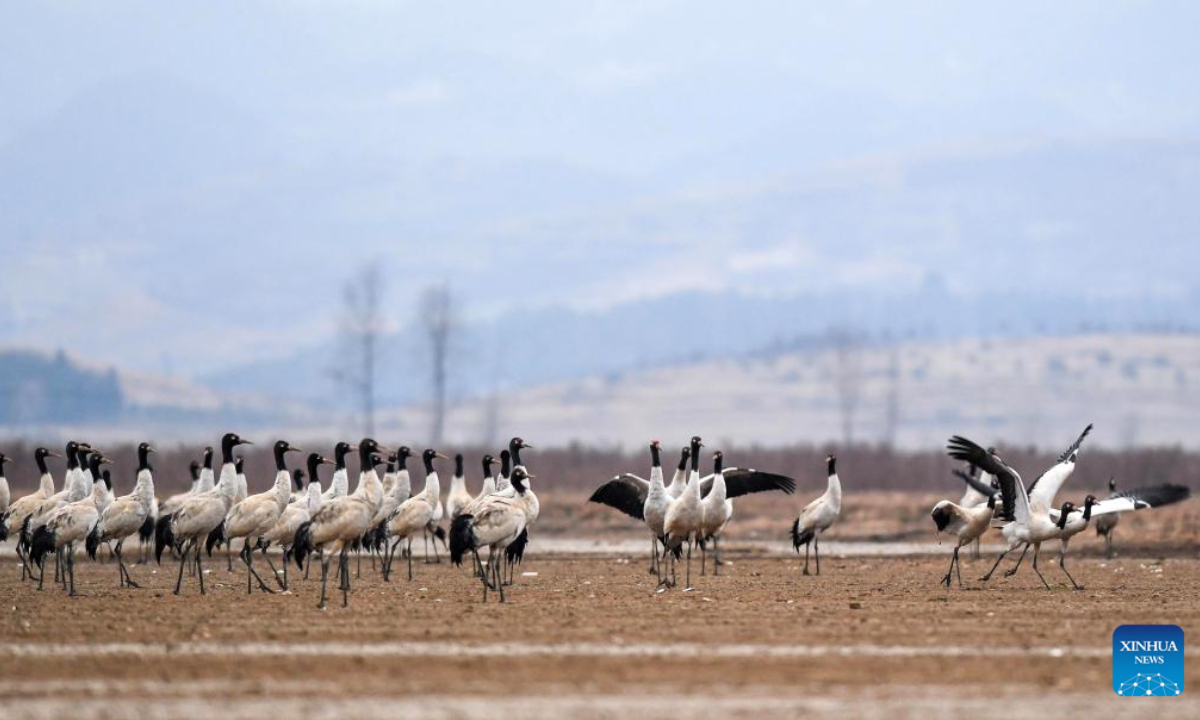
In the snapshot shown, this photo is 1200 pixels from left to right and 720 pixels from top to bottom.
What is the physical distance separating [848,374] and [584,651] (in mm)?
130221

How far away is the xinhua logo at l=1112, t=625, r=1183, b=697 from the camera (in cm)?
1436

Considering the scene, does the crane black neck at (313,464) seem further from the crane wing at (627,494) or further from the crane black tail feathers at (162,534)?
the crane wing at (627,494)

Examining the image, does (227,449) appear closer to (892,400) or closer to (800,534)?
(800,534)

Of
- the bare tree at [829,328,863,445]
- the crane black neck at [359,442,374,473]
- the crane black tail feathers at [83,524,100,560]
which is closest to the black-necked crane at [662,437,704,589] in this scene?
the crane black neck at [359,442,374,473]

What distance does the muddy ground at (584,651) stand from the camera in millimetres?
13805

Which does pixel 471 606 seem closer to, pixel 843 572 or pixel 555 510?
pixel 843 572

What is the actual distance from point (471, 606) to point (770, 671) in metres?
6.75

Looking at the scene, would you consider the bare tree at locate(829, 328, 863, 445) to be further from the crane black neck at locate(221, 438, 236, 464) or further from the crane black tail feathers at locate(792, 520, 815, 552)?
the crane black neck at locate(221, 438, 236, 464)

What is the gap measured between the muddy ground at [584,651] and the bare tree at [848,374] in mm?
105465

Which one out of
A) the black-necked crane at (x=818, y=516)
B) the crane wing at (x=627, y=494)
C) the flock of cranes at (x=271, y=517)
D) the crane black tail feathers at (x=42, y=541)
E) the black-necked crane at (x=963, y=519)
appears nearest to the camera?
the flock of cranes at (x=271, y=517)

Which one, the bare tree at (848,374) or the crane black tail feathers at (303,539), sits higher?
the bare tree at (848,374)

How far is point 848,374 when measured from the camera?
14525cm

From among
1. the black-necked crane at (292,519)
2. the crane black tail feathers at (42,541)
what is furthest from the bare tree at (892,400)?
the crane black tail feathers at (42,541)

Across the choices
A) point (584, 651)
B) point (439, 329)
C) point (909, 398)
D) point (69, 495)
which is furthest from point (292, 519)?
point (909, 398)
